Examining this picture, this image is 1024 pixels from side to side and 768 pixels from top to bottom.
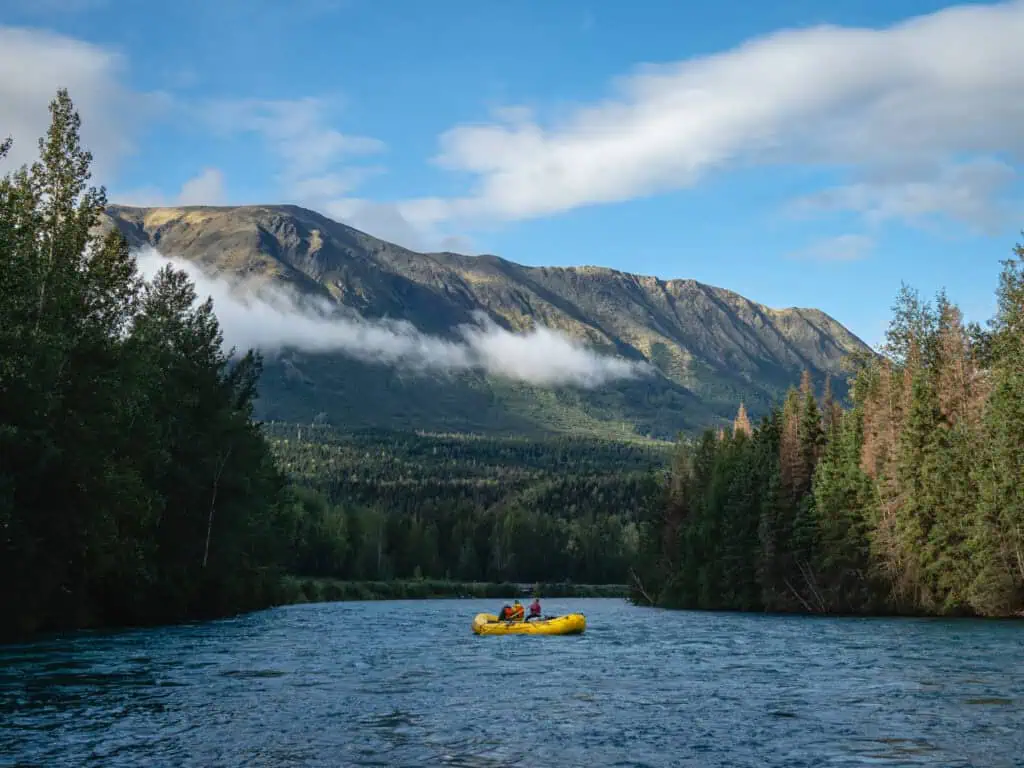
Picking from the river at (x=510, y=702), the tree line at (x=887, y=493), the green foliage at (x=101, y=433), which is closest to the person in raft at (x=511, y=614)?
the river at (x=510, y=702)

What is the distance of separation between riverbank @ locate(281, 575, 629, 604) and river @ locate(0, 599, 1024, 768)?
5954 centimetres

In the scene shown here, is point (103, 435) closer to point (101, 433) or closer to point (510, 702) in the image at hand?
point (101, 433)

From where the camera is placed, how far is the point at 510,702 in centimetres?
3400

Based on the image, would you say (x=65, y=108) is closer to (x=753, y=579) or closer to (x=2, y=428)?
(x=2, y=428)

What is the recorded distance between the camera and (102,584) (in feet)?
202

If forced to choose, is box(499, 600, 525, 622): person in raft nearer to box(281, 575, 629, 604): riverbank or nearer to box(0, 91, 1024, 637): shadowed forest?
box(0, 91, 1024, 637): shadowed forest

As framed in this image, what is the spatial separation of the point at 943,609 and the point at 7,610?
64.3 meters

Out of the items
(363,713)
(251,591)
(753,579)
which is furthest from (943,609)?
(363,713)

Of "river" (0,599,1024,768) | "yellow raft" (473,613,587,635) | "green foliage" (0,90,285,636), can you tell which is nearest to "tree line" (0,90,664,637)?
"green foliage" (0,90,285,636)

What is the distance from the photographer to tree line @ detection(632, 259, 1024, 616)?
240 ft

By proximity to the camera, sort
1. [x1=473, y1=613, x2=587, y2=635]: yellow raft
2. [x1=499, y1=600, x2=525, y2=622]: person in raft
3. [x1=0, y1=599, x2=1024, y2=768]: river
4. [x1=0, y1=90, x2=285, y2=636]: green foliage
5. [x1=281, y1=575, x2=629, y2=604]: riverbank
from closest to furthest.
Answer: [x1=0, y1=599, x2=1024, y2=768]: river → [x1=0, y1=90, x2=285, y2=636]: green foliage → [x1=473, y1=613, x2=587, y2=635]: yellow raft → [x1=499, y1=600, x2=525, y2=622]: person in raft → [x1=281, y1=575, x2=629, y2=604]: riverbank

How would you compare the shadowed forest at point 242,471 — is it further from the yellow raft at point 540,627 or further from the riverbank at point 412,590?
the yellow raft at point 540,627

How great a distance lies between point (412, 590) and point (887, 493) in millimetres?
94202

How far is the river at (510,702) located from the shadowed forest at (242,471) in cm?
725
